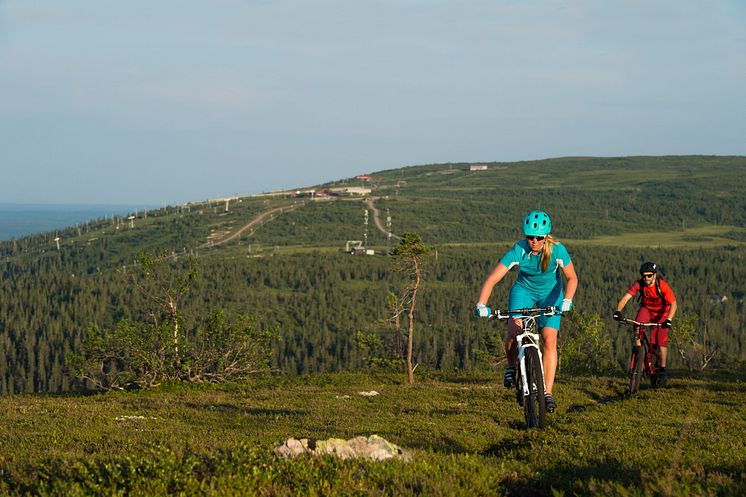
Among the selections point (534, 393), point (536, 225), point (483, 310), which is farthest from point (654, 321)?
point (483, 310)

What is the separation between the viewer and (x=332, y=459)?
938cm

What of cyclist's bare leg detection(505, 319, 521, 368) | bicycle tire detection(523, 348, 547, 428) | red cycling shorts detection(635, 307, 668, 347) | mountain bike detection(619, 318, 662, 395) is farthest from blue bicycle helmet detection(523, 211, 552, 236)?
red cycling shorts detection(635, 307, 668, 347)

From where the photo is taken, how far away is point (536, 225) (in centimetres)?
1259

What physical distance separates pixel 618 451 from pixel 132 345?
81.6 feet

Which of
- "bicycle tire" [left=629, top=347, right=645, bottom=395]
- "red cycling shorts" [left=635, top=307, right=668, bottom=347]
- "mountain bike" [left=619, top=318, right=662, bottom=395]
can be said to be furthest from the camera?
"bicycle tire" [left=629, top=347, right=645, bottom=395]

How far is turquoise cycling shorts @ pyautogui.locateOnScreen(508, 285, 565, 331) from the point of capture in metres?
13.2

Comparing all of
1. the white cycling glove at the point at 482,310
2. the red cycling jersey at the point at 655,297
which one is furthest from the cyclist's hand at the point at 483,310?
the red cycling jersey at the point at 655,297

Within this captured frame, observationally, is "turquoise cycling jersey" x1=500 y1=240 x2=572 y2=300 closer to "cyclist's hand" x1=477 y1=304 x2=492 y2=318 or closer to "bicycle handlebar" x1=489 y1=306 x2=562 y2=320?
"bicycle handlebar" x1=489 y1=306 x2=562 y2=320

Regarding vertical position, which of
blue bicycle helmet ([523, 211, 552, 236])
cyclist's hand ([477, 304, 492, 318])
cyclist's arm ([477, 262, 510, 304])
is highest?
blue bicycle helmet ([523, 211, 552, 236])

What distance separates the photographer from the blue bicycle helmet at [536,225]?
1253 cm

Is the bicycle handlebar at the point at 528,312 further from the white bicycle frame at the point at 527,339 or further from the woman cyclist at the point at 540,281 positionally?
the woman cyclist at the point at 540,281

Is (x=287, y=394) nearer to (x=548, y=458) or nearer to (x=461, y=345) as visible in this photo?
(x=548, y=458)

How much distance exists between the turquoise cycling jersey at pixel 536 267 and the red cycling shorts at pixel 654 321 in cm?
713

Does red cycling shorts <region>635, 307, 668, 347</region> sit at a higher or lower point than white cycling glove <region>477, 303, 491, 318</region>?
lower
